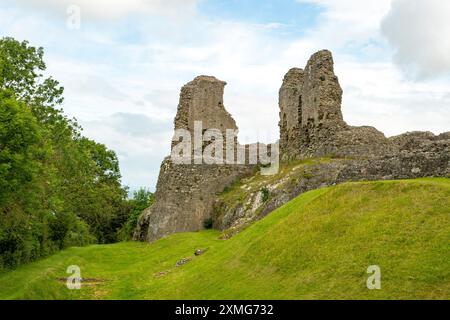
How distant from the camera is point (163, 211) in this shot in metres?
39.5

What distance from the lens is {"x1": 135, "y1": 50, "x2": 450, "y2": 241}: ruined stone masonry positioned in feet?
101

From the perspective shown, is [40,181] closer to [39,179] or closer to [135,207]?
[39,179]

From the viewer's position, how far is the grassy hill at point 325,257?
15898 millimetres

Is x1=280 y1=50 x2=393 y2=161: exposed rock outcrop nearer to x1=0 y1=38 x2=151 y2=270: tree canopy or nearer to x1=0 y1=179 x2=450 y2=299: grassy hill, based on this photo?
x1=0 y1=179 x2=450 y2=299: grassy hill

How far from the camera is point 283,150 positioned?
43.2 meters

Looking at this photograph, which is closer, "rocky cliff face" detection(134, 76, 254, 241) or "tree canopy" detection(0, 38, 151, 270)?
"tree canopy" detection(0, 38, 151, 270)

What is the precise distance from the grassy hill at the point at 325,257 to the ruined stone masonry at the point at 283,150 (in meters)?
4.94

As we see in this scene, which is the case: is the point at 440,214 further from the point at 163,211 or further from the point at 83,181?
the point at 83,181

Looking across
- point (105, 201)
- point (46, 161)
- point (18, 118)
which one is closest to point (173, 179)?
point (46, 161)

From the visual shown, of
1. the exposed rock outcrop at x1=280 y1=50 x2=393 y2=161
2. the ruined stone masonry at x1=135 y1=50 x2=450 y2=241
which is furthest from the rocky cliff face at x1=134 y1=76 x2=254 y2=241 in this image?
the exposed rock outcrop at x1=280 y1=50 x2=393 y2=161

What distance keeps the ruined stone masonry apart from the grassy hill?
494 centimetres

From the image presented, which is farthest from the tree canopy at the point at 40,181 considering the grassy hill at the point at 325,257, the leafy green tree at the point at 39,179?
the grassy hill at the point at 325,257

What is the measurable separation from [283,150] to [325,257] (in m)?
25.5

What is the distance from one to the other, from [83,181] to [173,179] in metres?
13.4
